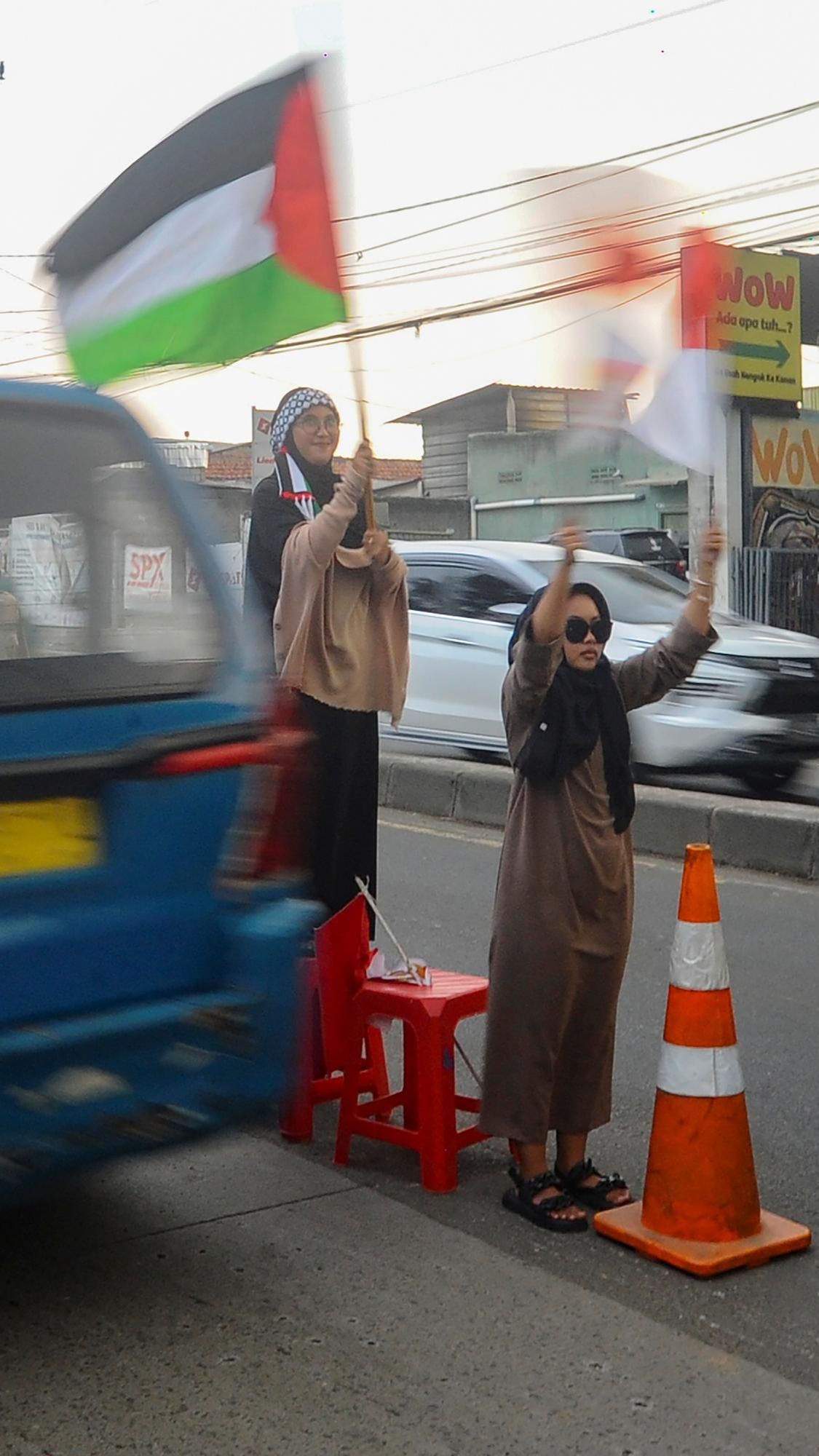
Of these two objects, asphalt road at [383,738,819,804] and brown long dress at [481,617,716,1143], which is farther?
asphalt road at [383,738,819,804]

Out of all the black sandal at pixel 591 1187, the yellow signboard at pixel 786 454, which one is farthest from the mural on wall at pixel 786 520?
the black sandal at pixel 591 1187

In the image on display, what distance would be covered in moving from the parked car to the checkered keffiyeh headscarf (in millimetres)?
19539

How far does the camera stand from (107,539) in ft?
11.7

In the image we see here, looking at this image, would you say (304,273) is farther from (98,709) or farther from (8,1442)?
(8,1442)

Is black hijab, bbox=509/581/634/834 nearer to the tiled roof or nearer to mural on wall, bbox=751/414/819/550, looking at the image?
mural on wall, bbox=751/414/819/550

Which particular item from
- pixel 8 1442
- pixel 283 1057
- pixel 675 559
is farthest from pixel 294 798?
pixel 675 559

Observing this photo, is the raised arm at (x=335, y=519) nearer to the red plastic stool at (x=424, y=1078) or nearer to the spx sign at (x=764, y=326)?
the red plastic stool at (x=424, y=1078)

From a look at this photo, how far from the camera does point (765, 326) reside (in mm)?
18906

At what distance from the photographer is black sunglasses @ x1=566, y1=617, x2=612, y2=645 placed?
413cm

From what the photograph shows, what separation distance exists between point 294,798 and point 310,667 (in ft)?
4.30

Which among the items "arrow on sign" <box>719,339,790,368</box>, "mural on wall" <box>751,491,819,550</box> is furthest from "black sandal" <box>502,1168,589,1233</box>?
"arrow on sign" <box>719,339,790,368</box>

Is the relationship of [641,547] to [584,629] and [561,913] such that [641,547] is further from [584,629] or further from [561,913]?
[561,913]

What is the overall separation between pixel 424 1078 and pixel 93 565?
166 centimetres

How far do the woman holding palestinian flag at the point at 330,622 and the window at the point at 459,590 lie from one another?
6.65m
